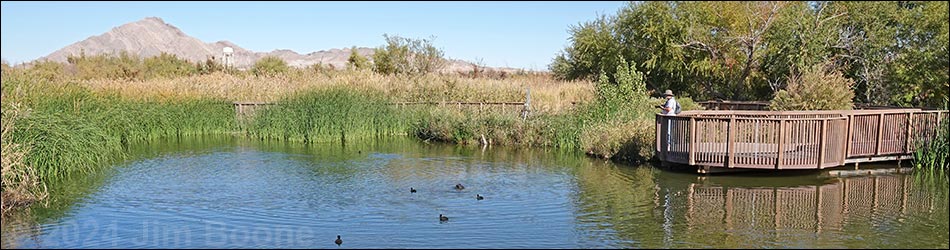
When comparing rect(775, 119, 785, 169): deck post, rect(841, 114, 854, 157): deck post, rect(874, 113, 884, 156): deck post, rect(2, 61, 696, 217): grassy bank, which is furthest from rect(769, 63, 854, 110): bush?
rect(775, 119, 785, 169): deck post

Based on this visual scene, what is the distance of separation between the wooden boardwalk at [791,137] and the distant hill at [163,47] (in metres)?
67.2

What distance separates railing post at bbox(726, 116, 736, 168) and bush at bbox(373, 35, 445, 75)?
28818 mm

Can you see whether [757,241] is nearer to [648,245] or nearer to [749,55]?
[648,245]

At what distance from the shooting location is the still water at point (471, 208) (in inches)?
362

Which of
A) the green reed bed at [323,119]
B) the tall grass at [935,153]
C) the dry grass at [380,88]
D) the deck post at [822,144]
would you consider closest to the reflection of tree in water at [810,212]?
the deck post at [822,144]

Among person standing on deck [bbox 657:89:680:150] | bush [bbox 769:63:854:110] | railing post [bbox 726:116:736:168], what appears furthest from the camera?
bush [bbox 769:63:854:110]

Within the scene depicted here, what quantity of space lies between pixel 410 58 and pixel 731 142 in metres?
30.3

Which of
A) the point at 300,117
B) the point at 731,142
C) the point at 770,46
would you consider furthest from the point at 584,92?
the point at 731,142

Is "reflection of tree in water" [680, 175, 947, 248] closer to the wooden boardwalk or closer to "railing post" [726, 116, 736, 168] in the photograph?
the wooden boardwalk

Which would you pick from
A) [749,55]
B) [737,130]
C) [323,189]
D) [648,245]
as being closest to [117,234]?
[323,189]

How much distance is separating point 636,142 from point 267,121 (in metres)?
11.2

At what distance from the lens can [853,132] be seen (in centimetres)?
1454

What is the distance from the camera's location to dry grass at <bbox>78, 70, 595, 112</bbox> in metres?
25.5

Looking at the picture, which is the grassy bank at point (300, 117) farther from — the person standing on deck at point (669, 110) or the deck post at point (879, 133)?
the deck post at point (879, 133)
